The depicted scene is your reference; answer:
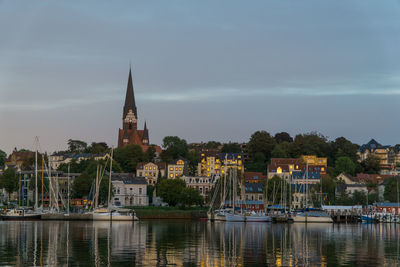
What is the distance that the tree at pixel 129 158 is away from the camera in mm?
190250

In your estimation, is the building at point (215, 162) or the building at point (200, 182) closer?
the building at point (200, 182)

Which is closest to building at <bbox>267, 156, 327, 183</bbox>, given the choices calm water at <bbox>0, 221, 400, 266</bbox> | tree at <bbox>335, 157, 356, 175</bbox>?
tree at <bbox>335, 157, 356, 175</bbox>

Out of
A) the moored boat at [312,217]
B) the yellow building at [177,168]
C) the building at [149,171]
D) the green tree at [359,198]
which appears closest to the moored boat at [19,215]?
the moored boat at [312,217]

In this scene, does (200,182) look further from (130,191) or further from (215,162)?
(130,191)

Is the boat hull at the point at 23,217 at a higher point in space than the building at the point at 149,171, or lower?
lower

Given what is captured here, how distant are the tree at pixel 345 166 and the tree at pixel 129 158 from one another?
58.8 metres

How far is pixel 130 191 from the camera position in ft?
504

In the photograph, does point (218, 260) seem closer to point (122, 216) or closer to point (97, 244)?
point (97, 244)

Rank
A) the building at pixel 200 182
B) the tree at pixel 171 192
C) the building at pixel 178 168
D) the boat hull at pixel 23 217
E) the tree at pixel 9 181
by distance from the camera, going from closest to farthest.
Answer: the boat hull at pixel 23 217, the tree at pixel 171 192, the tree at pixel 9 181, the building at pixel 200 182, the building at pixel 178 168

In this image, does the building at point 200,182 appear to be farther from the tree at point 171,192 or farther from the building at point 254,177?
the tree at point 171,192

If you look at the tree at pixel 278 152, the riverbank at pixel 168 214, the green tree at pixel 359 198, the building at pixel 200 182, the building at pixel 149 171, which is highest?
the tree at pixel 278 152

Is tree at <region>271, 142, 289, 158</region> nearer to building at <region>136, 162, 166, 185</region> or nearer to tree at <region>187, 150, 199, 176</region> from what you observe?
tree at <region>187, 150, 199, 176</region>

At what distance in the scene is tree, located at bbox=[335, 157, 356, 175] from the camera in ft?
596

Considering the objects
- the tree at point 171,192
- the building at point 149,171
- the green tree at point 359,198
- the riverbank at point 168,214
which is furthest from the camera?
the building at point 149,171
